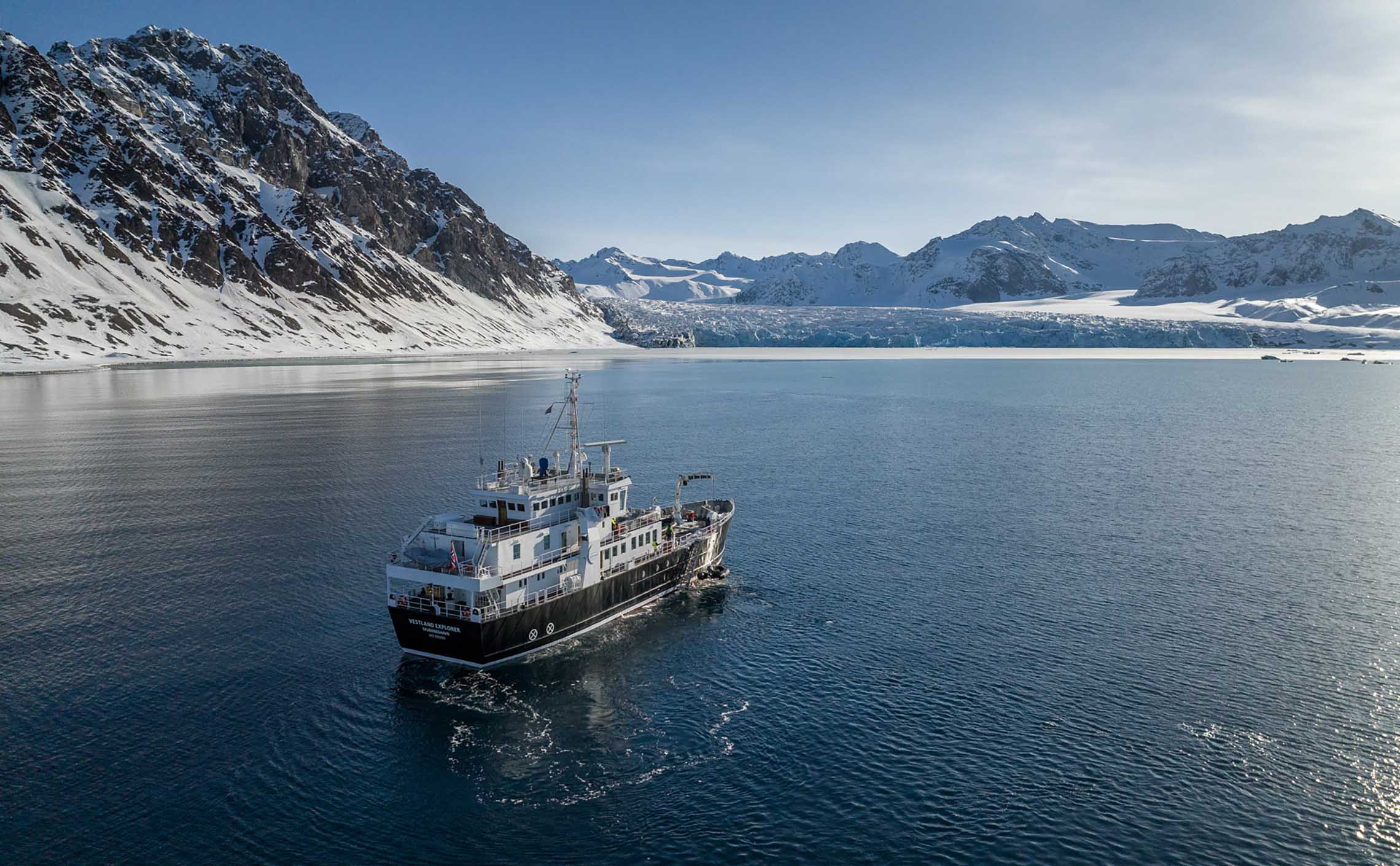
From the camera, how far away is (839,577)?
54.2m

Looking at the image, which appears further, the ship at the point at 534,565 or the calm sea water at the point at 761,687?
the ship at the point at 534,565

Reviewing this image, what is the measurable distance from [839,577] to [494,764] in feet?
90.5

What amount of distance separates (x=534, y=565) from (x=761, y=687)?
14340mm

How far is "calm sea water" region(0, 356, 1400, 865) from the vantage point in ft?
94.7

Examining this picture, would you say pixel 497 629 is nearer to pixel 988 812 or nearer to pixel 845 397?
pixel 988 812

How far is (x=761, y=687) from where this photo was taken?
1549 inches

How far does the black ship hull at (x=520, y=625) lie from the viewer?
136 feet

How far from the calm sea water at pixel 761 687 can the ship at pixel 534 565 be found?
1.63 m

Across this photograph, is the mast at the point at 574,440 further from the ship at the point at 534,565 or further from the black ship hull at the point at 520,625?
the black ship hull at the point at 520,625

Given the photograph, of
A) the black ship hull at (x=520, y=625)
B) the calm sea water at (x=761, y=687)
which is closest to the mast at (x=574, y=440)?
the black ship hull at (x=520, y=625)

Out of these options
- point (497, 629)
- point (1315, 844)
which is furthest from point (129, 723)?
point (1315, 844)

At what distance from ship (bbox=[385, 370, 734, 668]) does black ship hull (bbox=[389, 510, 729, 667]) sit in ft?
0.19

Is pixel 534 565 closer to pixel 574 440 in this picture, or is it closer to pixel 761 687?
pixel 574 440

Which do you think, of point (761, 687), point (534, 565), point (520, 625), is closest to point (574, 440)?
point (534, 565)
